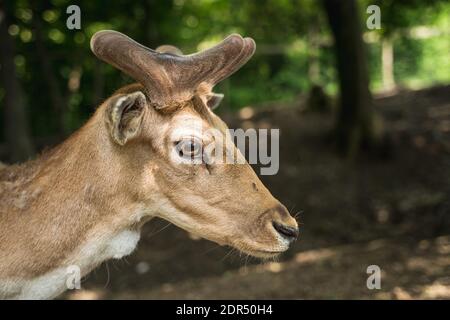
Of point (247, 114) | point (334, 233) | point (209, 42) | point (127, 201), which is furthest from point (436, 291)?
point (209, 42)

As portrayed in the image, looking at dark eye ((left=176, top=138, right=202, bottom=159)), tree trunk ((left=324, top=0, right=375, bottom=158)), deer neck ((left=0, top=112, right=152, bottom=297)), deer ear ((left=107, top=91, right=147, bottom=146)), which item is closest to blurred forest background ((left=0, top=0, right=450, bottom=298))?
tree trunk ((left=324, top=0, right=375, bottom=158))

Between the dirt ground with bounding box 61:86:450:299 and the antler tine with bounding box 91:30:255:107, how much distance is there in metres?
2.54

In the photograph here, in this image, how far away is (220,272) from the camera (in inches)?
368

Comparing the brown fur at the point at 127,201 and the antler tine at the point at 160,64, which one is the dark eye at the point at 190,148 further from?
the antler tine at the point at 160,64

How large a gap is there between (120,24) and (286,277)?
7.63 m

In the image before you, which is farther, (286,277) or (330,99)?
(330,99)

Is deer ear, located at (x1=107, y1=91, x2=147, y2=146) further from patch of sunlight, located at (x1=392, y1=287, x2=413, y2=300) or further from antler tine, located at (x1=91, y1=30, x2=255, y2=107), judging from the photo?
patch of sunlight, located at (x1=392, y1=287, x2=413, y2=300)

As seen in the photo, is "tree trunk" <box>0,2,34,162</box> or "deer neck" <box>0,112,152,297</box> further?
"tree trunk" <box>0,2,34,162</box>

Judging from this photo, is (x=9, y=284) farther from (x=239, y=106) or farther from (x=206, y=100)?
(x=239, y=106)

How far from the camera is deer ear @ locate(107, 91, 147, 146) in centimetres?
422

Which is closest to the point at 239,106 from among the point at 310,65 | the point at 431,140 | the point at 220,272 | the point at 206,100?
the point at 310,65

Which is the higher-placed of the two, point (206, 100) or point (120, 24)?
point (120, 24)

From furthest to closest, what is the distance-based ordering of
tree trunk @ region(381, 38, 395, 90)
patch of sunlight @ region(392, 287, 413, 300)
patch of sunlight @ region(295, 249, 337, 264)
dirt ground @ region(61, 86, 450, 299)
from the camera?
tree trunk @ region(381, 38, 395, 90), patch of sunlight @ region(295, 249, 337, 264), dirt ground @ region(61, 86, 450, 299), patch of sunlight @ region(392, 287, 413, 300)

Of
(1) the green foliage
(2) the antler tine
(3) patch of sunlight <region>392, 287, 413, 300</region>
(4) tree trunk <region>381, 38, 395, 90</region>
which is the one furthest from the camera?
(4) tree trunk <region>381, 38, 395, 90</region>
